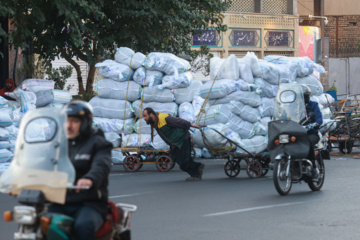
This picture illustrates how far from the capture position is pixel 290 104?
13281mm

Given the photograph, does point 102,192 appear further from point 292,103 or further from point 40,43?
point 40,43

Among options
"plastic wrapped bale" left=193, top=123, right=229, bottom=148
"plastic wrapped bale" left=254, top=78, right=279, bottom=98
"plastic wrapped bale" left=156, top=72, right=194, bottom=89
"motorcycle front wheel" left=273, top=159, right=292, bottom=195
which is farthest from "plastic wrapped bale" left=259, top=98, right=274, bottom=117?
"motorcycle front wheel" left=273, top=159, right=292, bottom=195

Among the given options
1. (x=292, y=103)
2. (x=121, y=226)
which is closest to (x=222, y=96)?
(x=292, y=103)

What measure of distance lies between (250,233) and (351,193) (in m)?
4.23

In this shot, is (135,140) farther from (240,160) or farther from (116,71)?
(240,160)

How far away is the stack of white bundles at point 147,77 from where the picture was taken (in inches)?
749

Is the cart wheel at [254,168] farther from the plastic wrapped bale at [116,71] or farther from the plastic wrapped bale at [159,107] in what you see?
the plastic wrapped bale at [116,71]

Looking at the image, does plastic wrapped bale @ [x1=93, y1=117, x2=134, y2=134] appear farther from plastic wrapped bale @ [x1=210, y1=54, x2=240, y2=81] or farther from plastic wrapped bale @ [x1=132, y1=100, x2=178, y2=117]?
plastic wrapped bale @ [x1=210, y1=54, x2=240, y2=81]

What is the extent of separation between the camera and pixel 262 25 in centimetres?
4581

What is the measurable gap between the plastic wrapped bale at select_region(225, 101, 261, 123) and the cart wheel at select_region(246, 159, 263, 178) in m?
2.21

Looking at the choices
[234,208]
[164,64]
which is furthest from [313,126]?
[164,64]

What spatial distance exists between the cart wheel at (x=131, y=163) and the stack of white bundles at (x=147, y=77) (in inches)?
74.1

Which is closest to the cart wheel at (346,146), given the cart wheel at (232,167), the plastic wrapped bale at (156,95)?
the plastic wrapped bale at (156,95)

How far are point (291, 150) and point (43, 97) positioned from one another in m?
9.17
